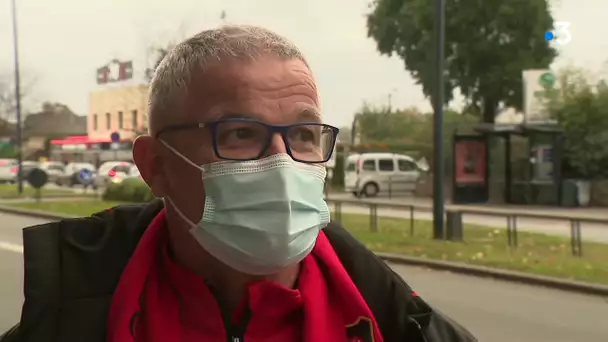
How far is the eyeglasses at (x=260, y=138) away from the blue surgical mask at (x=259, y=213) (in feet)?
0.07

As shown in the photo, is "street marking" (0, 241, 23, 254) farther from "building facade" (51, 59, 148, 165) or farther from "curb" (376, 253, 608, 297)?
"building facade" (51, 59, 148, 165)

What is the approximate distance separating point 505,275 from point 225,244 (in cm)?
922

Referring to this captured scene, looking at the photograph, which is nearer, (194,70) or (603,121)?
(194,70)

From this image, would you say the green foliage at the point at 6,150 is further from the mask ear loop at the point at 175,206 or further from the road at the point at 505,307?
the mask ear loop at the point at 175,206

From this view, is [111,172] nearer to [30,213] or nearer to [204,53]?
[30,213]

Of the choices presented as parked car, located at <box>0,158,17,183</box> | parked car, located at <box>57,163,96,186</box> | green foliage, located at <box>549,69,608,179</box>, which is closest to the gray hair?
green foliage, located at <box>549,69,608,179</box>

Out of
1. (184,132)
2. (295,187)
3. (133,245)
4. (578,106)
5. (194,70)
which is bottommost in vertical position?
(133,245)

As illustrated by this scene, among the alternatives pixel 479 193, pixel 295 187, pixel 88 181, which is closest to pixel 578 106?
pixel 479 193

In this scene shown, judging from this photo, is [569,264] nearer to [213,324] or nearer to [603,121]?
[213,324]

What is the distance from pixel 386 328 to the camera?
1.76 m

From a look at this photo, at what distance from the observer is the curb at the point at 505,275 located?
955 centimetres

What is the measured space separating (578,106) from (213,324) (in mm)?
25855

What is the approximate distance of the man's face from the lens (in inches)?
66.5

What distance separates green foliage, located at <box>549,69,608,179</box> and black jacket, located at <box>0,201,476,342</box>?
2540cm
